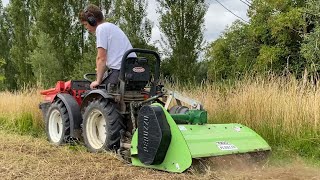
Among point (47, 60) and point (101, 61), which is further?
point (47, 60)

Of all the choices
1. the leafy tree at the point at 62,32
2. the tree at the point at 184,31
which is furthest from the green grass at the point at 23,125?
the leafy tree at the point at 62,32

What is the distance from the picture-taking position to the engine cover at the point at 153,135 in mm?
4633

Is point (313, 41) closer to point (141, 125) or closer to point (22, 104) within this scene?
point (22, 104)

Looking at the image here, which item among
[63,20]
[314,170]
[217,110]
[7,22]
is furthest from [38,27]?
[314,170]

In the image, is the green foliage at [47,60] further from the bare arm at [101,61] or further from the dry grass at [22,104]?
the bare arm at [101,61]

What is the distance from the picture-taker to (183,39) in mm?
17312

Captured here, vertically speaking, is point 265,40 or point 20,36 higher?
point 20,36

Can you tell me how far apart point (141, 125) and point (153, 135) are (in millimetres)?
236

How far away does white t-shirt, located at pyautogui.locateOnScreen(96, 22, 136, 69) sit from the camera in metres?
5.81

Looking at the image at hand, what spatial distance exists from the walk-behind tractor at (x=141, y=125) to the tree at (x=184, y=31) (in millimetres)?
10670

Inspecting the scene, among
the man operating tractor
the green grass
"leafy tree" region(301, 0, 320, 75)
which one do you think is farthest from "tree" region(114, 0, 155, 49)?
the man operating tractor

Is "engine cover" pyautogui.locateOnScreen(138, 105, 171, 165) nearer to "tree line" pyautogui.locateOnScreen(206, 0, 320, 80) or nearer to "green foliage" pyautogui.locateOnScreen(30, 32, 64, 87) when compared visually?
"tree line" pyautogui.locateOnScreen(206, 0, 320, 80)

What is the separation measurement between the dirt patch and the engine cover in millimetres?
168

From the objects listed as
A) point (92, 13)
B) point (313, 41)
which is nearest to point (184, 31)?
point (313, 41)
